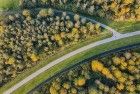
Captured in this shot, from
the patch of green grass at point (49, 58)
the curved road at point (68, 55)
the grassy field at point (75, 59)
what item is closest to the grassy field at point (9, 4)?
the patch of green grass at point (49, 58)

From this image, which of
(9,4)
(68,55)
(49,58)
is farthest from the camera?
(9,4)

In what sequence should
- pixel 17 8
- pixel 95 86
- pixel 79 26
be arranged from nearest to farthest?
1. pixel 95 86
2. pixel 79 26
3. pixel 17 8

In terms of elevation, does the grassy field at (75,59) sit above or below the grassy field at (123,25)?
below

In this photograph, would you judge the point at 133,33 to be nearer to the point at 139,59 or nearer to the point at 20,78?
the point at 139,59

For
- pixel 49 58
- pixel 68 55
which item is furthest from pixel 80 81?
pixel 49 58

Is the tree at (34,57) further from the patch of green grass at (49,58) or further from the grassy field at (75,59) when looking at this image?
the grassy field at (75,59)

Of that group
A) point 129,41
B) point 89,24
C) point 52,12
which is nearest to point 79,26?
point 89,24

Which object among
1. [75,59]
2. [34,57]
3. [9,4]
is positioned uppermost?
[9,4]

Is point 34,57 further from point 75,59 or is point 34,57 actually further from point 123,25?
point 123,25
